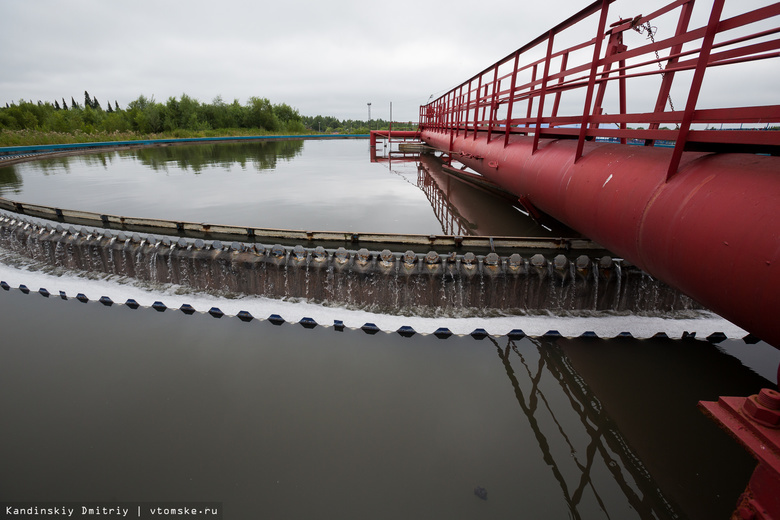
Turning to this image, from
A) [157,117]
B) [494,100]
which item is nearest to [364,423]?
[494,100]

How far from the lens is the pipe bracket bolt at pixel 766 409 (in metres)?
1.75

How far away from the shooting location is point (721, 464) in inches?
134

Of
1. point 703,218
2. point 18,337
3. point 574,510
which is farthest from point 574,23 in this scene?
point 18,337

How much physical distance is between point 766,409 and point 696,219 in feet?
4.15

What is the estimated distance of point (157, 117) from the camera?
211 ft

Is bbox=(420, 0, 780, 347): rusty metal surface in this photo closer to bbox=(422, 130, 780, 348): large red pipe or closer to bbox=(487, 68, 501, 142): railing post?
bbox=(422, 130, 780, 348): large red pipe

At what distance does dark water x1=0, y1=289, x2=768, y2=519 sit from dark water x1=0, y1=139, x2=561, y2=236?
4083 millimetres

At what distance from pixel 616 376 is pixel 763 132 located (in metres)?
3.47

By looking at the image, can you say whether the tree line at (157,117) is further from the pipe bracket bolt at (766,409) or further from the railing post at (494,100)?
the pipe bracket bolt at (766,409)

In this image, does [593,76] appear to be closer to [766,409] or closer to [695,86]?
[695,86]

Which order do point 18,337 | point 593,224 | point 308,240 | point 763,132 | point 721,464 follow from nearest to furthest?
point 763,132 → point 721,464 → point 593,224 → point 18,337 → point 308,240

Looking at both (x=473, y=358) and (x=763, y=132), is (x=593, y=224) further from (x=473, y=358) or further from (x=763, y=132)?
(x=473, y=358)

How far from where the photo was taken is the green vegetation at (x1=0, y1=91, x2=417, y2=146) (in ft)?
143

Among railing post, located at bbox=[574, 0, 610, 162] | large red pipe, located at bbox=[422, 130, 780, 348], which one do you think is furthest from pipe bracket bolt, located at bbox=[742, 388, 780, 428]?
railing post, located at bbox=[574, 0, 610, 162]
